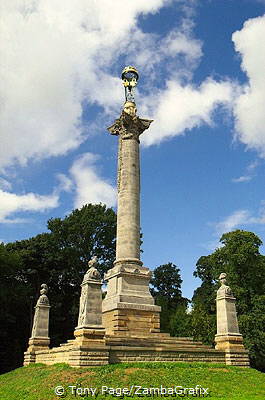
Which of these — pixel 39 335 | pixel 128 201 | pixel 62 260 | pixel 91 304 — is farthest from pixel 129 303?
pixel 62 260

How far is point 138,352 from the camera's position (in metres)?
17.4

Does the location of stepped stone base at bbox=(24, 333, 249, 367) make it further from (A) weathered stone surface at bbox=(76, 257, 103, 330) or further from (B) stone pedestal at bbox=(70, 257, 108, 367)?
(A) weathered stone surface at bbox=(76, 257, 103, 330)

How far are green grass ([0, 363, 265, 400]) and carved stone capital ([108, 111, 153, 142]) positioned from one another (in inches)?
526

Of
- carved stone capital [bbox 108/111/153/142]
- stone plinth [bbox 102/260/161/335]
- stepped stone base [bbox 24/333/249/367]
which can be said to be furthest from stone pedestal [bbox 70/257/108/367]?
carved stone capital [bbox 108/111/153/142]

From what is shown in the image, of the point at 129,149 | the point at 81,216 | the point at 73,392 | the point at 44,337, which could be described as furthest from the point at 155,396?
the point at 81,216

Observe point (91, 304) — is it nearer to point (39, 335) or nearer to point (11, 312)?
point (39, 335)

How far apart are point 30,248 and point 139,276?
23.7m

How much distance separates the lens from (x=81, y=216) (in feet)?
151

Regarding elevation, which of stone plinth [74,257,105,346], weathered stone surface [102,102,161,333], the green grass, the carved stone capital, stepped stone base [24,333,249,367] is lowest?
the green grass

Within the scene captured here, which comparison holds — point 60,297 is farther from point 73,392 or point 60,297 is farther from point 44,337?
point 73,392

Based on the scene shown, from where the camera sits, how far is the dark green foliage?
133ft

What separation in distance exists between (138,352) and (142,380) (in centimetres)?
279

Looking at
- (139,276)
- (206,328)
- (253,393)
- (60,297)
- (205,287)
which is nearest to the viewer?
(253,393)

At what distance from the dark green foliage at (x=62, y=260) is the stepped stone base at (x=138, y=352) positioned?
1926 cm
